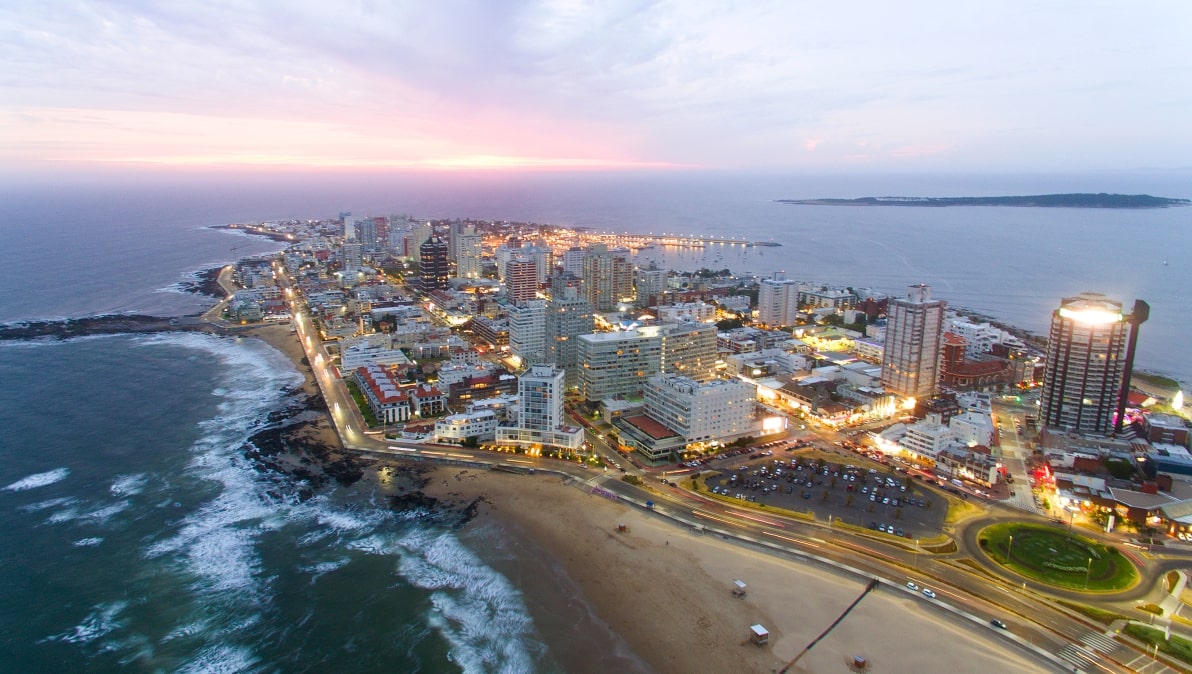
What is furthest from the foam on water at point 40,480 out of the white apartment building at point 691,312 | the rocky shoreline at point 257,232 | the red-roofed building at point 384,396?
the rocky shoreline at point 257,232

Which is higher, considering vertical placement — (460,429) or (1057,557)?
(460,429)

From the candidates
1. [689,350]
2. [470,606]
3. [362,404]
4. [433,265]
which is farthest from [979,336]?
[433,265]

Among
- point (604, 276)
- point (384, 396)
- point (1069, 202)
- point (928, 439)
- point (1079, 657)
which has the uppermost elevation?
point (1069, 202)

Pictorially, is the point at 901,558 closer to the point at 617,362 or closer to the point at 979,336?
the point at 617,362

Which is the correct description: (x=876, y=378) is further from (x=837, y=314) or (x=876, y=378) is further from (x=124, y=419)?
(x=124, y=419)

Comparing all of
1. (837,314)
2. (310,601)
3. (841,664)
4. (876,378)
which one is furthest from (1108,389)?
(310,601)
